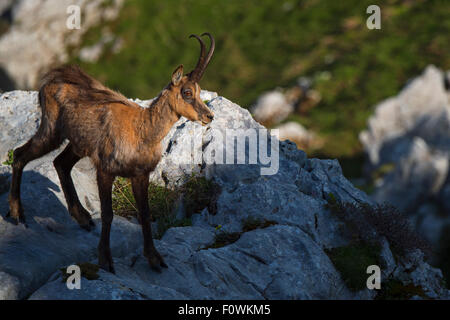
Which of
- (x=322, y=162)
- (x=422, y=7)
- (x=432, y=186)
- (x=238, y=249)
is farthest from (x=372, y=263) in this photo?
(x=422, y=7)

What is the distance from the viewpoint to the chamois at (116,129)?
24.3 feet

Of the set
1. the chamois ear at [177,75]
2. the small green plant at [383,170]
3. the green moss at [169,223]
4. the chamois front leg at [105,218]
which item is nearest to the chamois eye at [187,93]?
the chamois ear at [177,75]

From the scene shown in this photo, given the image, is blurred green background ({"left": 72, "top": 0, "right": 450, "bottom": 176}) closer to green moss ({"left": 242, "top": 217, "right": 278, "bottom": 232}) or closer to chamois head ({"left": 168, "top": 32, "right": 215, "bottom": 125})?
green moss ({"left": 242, "top": 217, "right": 278, "bottom": 232})

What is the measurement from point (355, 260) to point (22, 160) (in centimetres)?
641

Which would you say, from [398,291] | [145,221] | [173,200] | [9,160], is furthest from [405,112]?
[145,221]

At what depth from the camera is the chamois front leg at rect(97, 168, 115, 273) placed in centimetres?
752

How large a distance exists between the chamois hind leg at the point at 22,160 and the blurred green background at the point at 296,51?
20.6 metres

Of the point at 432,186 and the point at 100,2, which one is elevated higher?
the point at 100,2

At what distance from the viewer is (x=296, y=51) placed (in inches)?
1464

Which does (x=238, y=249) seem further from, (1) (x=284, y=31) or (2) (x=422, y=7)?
(2) (x=422, y=7)

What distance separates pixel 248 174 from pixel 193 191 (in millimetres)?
1242

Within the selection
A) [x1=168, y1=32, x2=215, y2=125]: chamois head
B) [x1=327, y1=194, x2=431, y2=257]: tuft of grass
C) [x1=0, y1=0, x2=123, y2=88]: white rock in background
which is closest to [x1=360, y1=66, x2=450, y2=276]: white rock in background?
[x1=327, y1=194, x2=431, y2=257]: tuft of grass

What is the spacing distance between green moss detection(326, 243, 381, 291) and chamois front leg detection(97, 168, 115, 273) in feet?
13.5
